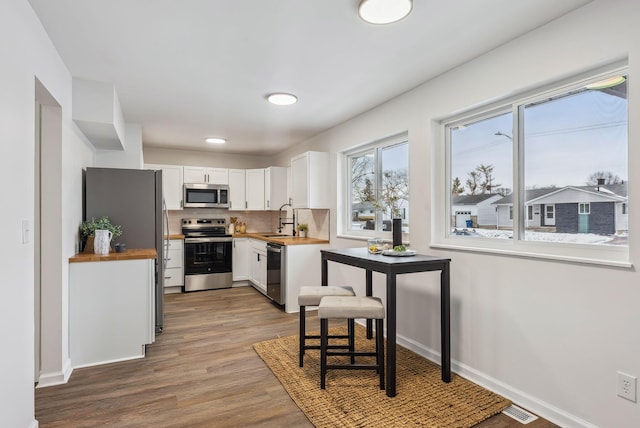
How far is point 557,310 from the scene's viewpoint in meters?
2.08

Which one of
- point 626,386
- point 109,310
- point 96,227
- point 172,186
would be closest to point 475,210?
point 626,386

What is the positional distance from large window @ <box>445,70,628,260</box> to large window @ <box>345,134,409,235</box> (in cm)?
68

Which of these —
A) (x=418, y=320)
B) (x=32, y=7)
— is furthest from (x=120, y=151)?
(x=418, y=320)

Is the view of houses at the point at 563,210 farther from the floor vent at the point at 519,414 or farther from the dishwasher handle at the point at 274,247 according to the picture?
the dishwasher handle at the point at 274,247

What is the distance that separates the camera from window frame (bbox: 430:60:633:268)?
193cm

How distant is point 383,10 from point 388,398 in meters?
2.34

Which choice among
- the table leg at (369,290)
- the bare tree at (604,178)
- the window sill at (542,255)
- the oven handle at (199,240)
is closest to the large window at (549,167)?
the bare tree at (604,178)

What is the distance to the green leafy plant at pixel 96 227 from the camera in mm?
3176

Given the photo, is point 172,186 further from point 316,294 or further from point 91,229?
point 316,294

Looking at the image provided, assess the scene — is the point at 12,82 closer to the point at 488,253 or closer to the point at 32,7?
the point at 32,7

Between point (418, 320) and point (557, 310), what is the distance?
124 centimetres

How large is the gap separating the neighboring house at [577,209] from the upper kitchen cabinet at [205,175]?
4729mm

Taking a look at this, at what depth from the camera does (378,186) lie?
13.1 ft

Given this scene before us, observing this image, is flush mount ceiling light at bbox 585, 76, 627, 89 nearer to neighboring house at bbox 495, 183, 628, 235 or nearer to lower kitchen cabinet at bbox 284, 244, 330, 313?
neighboring house at bbox 495, 183, 628, 235
